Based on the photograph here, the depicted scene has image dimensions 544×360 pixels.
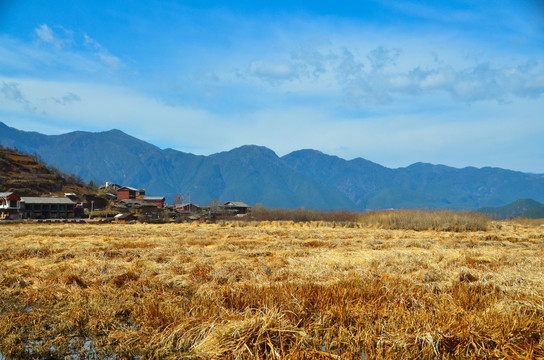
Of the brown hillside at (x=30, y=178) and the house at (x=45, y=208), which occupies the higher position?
the brown hillside at (x=30, y=178)

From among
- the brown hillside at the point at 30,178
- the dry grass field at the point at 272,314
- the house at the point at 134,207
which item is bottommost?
the house at the point at 134,207

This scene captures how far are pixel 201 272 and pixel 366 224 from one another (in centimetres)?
2961

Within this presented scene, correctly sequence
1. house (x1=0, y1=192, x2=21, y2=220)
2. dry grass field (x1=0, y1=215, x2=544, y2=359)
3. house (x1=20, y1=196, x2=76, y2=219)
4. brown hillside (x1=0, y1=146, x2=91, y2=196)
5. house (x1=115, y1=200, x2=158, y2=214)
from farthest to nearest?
brown hillside (x1=0, y1=146, x2=91, y2=196) < house (x1=115, y1=200, x2=158, y2=214) < house (x1=20, y1=196, x2=76, y2=219) < house (x1=0, y1=192, x2=21, y2=220) < dry grass field (x1=0, y1=215, x2=544, y2=359)

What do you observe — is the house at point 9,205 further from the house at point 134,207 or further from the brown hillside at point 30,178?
the house at point 134,207

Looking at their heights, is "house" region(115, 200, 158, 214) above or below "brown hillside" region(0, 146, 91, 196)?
below

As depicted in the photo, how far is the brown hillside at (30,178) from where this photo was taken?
8267 centimetres

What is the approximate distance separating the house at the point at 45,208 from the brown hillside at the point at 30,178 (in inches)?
648

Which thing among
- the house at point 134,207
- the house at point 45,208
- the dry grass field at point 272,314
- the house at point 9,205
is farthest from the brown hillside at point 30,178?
the dry grass field at point 272,314

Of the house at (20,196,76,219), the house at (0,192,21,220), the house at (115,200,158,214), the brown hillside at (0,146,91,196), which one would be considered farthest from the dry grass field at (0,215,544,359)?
the brown hillside at (0,146,91,196)

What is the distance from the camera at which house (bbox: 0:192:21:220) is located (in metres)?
63.8

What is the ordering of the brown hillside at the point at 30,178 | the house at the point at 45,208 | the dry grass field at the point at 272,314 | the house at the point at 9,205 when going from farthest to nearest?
the brown hillside at the point at 30,178, the house at the point at 45,208, the house at the point at 9,205, the dry grass field at the point at 272,314

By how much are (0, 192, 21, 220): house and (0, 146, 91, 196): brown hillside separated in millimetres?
15337

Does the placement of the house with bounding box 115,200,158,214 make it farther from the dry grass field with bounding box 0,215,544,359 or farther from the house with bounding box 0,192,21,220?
the dry grass field with bounding box 0,215,544,359

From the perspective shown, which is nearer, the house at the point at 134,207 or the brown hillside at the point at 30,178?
the house at the point at 134,207
